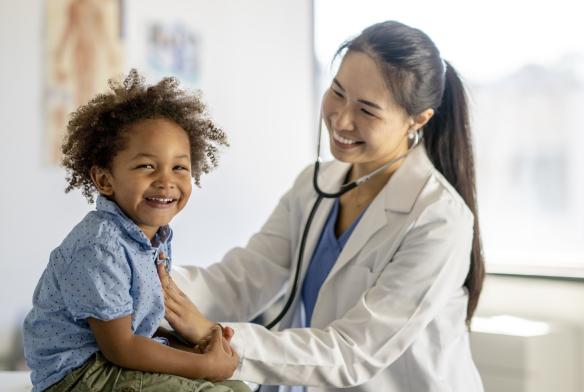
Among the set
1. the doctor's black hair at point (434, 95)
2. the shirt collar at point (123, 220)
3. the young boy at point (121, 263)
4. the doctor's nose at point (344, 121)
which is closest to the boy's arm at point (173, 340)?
the young boy at point (121, 263)

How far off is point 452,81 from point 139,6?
1.25 metres

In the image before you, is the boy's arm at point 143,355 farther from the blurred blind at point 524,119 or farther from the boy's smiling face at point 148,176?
the blurred blind at point 524,119

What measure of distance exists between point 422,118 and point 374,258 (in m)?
0.40

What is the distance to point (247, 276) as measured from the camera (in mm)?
1462

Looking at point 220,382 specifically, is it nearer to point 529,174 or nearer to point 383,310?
point 383,310

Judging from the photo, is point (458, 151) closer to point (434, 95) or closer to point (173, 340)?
point (434, 95)

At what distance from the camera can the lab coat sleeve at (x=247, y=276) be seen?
1333 millimetres

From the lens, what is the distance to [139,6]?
2.00 meters

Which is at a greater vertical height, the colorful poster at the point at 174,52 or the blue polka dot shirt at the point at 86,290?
the colorful poster at the point at 174,52

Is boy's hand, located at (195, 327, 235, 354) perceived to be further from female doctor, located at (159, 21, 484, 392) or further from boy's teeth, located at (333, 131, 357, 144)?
boy's teeth, located at (333, 131, 357, 144)

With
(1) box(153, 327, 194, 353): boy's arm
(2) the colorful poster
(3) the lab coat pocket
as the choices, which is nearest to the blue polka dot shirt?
(1) box(153, 327, 194, 353): boy's arm

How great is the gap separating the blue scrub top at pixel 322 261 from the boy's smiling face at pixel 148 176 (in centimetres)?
61

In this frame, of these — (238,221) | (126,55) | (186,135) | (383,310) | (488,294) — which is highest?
(126,55)

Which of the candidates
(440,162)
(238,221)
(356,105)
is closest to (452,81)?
(440,162)
